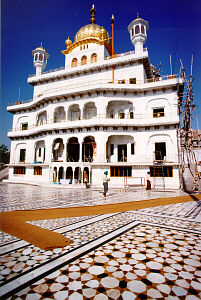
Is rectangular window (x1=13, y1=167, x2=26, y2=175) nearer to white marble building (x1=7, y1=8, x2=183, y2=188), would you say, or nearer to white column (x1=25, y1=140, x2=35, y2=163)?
white marble building (x1=7, y1=8, x2=183, y2=188)

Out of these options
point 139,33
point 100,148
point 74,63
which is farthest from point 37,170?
point 139,33

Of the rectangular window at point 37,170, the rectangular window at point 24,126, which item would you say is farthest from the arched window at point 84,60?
the rectangular window at point 37,170

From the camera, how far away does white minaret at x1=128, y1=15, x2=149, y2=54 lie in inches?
857

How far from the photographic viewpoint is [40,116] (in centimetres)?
2700

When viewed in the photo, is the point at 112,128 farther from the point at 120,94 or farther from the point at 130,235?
the point at 130,235

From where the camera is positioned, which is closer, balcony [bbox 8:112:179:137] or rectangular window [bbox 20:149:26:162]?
balcony [bbox 8:112:179:137]

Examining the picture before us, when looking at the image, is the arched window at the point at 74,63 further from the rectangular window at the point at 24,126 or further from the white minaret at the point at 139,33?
the rectangular window at the point at 24,126

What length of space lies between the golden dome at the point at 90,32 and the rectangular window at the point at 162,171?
70.9ft

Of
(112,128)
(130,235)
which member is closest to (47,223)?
(130,235)

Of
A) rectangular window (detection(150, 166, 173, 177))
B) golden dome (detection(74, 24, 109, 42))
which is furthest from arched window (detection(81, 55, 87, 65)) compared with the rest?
rectangular window (detection(150, 166, 173, 177))

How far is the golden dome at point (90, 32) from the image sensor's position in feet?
87.9

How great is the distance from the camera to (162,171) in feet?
57.9

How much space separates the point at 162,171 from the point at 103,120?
8.50 m

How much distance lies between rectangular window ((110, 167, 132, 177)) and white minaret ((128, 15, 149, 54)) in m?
14.8
